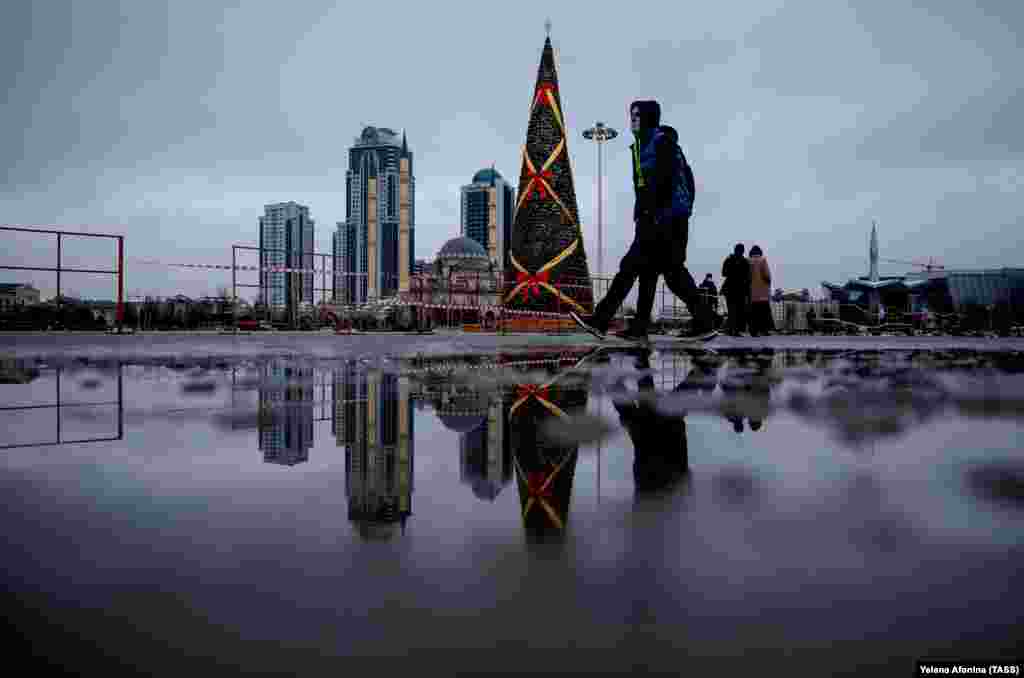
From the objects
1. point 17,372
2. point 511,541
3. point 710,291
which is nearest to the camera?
point 511,541

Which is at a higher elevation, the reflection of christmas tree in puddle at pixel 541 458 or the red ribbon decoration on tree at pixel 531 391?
the red ribbon decoration on tree at pixel 531 391

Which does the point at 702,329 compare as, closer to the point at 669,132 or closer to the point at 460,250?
the point at 669,132

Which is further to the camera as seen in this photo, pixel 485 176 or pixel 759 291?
pixel 485 176

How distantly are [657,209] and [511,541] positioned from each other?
6.27 metres

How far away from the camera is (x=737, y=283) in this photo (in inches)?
439

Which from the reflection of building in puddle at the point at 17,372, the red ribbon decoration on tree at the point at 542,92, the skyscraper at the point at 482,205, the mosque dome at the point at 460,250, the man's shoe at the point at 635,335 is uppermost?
the skyscraper at the point at 482,205

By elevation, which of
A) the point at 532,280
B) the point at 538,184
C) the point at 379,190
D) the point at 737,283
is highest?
the point at 379,190

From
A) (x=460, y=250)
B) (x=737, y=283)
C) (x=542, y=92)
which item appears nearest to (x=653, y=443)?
(x=737, y=283)

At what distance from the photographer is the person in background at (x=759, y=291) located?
11.4 m

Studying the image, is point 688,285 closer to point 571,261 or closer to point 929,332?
point 571,261

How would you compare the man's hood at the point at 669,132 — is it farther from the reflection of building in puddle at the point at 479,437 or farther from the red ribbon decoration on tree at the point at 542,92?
the red ribbon decoration on tree at the point at 542,92

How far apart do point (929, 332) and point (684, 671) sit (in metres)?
28.4

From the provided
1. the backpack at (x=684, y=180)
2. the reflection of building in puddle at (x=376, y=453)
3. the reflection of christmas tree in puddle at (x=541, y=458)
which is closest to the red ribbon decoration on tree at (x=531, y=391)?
the reflection of christmas tree in puddle at (x=541, y=458)

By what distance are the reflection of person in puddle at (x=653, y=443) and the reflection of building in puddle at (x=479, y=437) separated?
11.3 inches
